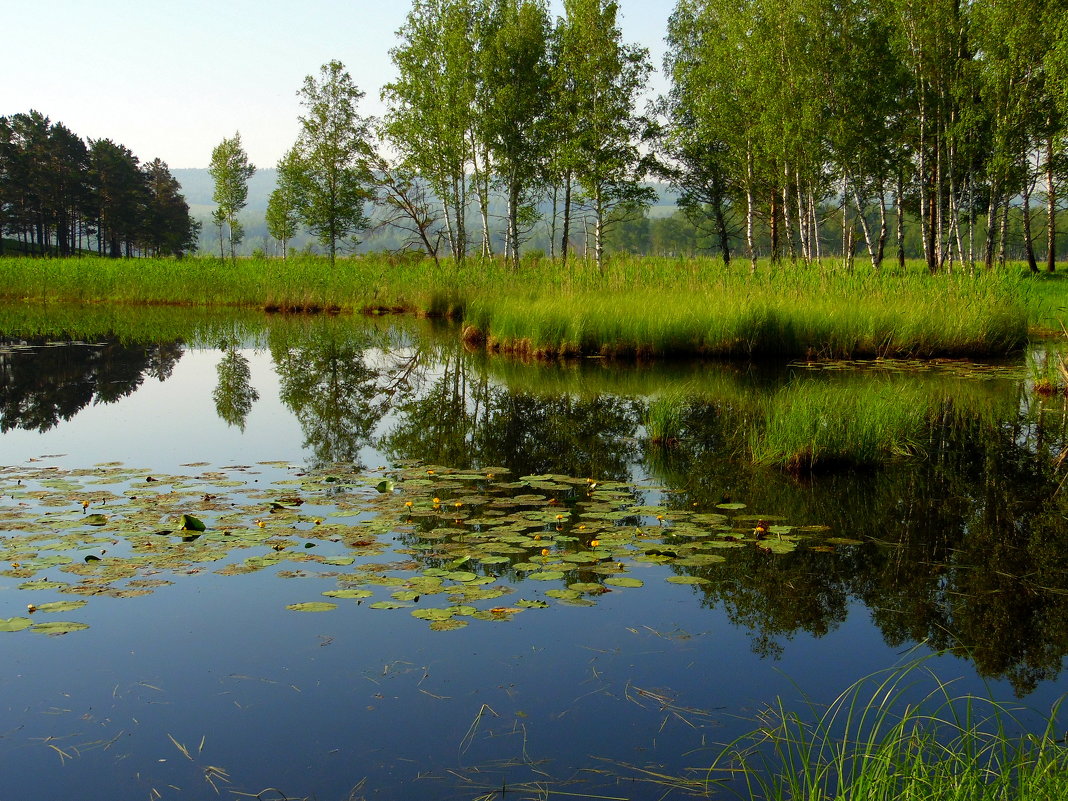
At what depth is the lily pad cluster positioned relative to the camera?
428cm

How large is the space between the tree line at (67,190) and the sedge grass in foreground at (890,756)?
204 feet

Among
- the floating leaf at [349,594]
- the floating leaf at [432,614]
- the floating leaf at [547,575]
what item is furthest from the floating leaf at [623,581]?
the floating leaf at [349,594]

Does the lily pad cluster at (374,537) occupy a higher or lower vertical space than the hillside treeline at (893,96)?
lower


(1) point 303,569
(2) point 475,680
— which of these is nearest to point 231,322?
(1) point 303,569

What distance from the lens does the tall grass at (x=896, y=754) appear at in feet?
7.13

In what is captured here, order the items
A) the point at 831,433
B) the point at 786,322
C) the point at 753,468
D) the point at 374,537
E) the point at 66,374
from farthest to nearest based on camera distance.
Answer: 1. the point at 786,322
2. the point at 66,374
3. the point at 831,433
4. the point at 753,468
5. the point at 374,537

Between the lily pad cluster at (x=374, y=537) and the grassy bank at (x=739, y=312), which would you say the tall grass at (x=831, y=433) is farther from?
the grassy bank at (x=739, y=312)

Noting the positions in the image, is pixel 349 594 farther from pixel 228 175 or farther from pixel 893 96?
pixel 228 175

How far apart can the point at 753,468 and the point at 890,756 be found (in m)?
5.11

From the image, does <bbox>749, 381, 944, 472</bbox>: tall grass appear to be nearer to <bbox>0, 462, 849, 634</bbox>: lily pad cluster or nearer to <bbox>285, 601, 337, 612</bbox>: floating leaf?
<bbox>0, 462, 849, 634</bbox>: lily pad cluster

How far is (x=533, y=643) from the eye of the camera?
3773 millimetres

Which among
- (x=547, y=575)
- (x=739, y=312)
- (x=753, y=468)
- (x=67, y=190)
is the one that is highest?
(x=67, y=190)

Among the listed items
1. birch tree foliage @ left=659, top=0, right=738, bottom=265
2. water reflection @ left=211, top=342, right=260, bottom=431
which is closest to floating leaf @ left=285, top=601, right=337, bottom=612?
water reflection @ left=211, top=342, right=260, bottom=431

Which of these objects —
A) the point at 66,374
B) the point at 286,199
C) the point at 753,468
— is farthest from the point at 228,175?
the point at 753,468
